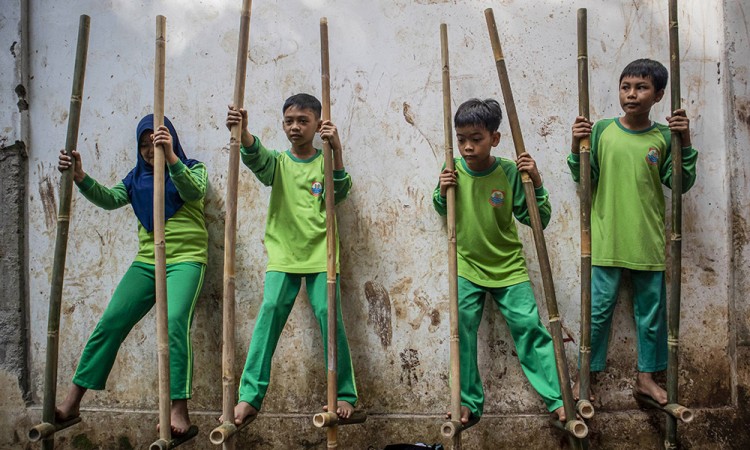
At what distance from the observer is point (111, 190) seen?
11.6 ft

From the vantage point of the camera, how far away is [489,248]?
335 cm

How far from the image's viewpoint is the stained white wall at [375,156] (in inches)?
140

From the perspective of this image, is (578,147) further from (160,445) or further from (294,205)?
(160,445)

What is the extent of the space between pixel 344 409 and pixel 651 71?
2327 mm

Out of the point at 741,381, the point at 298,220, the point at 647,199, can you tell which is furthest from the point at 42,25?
the point at 741,381

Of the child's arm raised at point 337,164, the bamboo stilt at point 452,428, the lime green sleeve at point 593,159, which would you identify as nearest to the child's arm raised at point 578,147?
the lime green sleeve at point 593,159

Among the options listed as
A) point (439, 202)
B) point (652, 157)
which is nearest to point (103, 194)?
point (439, 202)

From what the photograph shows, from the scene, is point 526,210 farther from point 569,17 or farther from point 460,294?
point 569,17

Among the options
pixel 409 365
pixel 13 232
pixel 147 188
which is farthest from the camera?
pixel 13 232

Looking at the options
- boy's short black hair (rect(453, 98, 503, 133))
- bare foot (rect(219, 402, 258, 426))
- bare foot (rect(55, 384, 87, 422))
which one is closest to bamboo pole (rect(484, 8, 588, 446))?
boy's short black hair (rect(453, 98, 503, 133))

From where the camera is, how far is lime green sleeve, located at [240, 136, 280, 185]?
3.33 m

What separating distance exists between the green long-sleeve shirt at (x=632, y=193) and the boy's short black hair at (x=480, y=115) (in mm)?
450

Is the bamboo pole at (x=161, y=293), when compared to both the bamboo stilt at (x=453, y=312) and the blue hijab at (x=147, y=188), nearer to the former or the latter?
the blue hijab at (x=147, y=188)

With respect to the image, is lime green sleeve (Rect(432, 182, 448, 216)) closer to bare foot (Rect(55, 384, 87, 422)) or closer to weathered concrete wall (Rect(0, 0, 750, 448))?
weathered concrete wall (Rect(0, 0, 750, 448))
